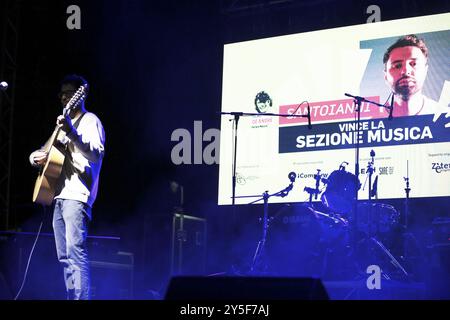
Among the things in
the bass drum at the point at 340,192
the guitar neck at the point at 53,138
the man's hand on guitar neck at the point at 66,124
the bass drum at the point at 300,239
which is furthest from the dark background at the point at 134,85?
the man's hand on guitar neck at the point at 66,124

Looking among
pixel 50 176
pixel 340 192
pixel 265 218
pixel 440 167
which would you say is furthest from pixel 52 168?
pixel 440 167

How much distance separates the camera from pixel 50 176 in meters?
4.11

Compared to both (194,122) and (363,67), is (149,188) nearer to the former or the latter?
(194,122)

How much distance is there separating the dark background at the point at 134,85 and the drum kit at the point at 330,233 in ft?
3.33

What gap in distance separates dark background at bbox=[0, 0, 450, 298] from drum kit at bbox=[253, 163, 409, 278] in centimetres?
101

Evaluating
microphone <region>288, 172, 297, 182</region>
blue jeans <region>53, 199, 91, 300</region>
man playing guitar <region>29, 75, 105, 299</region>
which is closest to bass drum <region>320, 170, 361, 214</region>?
microphone <region>288, 172, 297, 182</region>

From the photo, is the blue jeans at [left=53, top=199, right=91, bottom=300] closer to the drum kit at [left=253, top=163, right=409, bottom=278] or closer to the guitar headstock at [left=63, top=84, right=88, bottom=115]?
the guitar headstock at [left=63, top=84, right=88, bottom=115]

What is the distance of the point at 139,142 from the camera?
7.54 m

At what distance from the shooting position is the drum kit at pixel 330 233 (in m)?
5.58

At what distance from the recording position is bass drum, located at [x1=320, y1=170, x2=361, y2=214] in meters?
5.82

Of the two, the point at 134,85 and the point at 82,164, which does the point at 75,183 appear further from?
the point at 134,85
